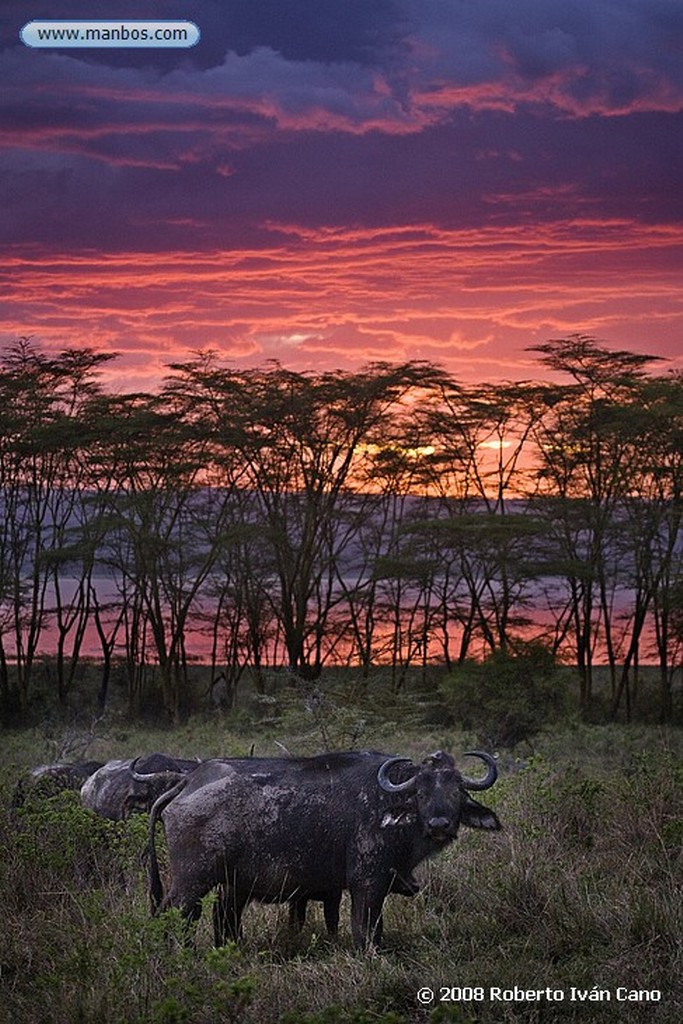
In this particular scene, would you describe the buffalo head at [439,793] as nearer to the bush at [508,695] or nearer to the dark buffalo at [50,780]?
the dark buffalo at [50,780]

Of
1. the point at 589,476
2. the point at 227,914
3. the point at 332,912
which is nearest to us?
the point at 227,914

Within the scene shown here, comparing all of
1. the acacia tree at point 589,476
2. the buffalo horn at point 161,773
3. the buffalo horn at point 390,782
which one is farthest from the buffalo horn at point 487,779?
the acacia tree at point 589,476

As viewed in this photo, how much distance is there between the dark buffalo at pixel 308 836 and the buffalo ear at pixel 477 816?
0.15 feet

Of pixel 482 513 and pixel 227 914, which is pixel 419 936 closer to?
pixel 227 914

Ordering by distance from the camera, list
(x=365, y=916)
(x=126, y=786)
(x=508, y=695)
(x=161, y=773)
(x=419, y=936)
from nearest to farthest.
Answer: (x=365, y=916), (x=419, y=936), (x=161, y=773), (x=126, y=786), (x=508, y=695)

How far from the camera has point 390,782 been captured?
590cm

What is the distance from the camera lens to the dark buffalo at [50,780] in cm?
835

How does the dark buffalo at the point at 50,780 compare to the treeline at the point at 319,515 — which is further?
the treeline at the point at 319,515

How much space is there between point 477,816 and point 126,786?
3283mm

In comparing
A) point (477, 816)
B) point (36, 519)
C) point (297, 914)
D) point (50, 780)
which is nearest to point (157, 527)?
point (36, 519)

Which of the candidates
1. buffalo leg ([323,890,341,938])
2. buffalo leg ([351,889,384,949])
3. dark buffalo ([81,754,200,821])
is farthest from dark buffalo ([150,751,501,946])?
dark buffalo ([81,754,200,821])

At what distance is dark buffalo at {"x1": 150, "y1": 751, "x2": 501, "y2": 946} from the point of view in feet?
19.1

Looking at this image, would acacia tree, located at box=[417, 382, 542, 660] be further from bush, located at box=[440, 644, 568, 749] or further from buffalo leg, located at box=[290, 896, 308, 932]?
buffalo leg, located at box=[290, 896, 308, 932]

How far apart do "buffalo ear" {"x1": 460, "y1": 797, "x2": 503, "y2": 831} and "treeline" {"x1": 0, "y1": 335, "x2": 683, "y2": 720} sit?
58.3ft
